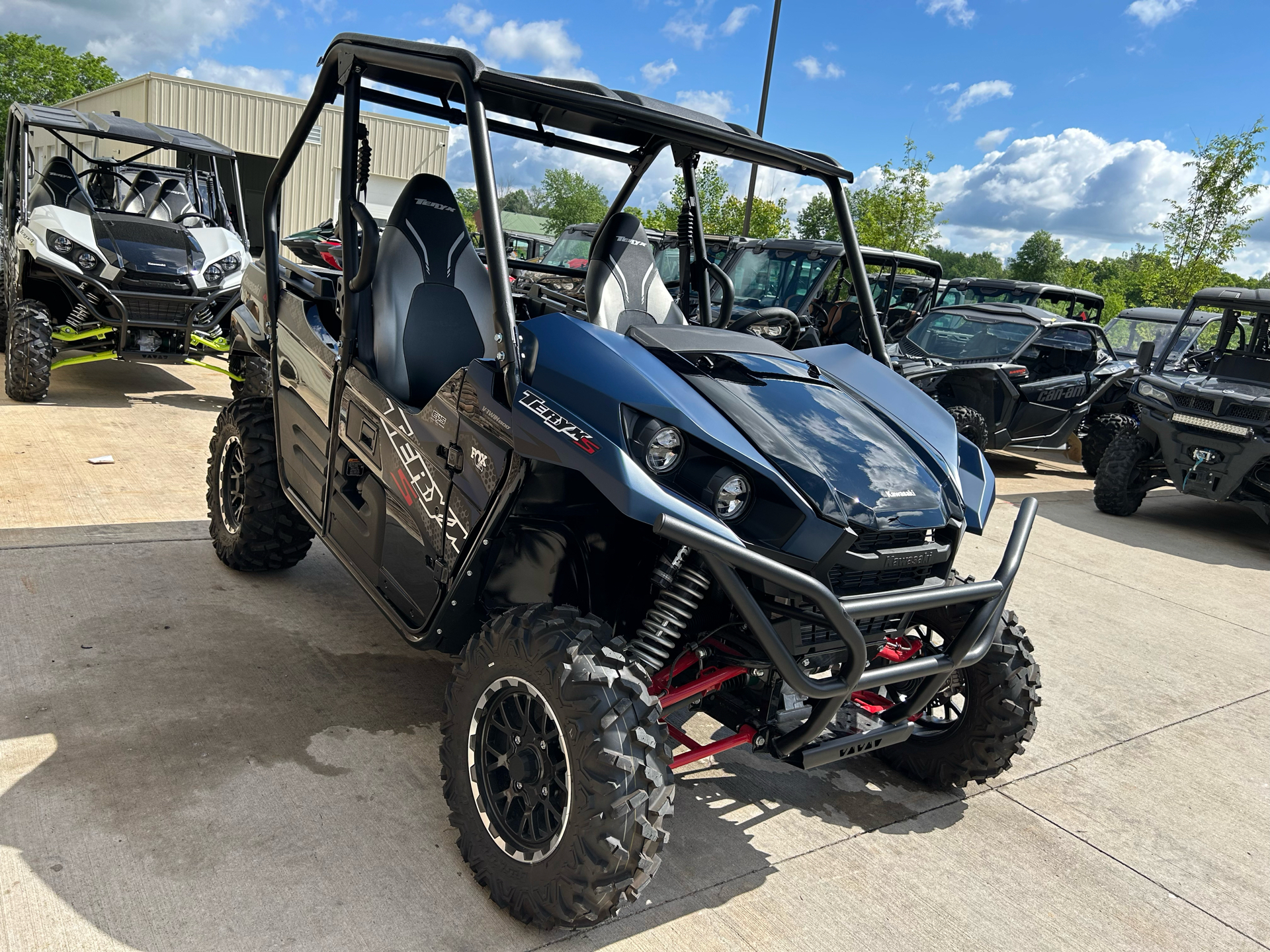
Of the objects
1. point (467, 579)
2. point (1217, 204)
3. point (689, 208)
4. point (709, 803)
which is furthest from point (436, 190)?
point (1217, 204)

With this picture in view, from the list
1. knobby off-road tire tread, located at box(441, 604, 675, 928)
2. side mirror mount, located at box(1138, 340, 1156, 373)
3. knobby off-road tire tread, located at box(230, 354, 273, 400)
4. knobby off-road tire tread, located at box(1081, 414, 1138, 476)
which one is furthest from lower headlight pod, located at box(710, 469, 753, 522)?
knobby off-road tire tread, located at box(1081, 414, 1138, 476)

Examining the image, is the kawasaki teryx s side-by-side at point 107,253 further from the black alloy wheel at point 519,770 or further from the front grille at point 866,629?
the front grille at point 866,629

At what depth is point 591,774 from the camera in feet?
6.67

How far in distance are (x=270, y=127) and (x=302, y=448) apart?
79.8ft

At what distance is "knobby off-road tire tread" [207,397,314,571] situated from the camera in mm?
3906

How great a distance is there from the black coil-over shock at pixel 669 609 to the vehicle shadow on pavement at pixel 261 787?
0.66m

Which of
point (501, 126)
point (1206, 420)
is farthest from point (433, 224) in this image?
point (1206, 420)

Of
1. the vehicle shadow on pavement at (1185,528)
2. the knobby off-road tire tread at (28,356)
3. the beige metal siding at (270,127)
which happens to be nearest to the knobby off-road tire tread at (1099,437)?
the vehicle shadow on pavement at (1185,528)

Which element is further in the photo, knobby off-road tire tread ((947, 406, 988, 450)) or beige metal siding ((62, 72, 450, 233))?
beige metal siding ((62, 72, 450, 233))

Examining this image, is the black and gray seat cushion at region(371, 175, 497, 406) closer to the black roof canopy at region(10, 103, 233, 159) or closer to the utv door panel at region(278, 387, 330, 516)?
the utv door panel at region(278, 387, 330, 516)

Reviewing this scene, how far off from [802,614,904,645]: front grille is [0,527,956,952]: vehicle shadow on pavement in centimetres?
75

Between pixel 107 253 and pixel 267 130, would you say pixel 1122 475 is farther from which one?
pixel 267 130

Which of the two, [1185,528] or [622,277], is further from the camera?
[1185,528]

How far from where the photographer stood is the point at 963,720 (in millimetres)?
2990
